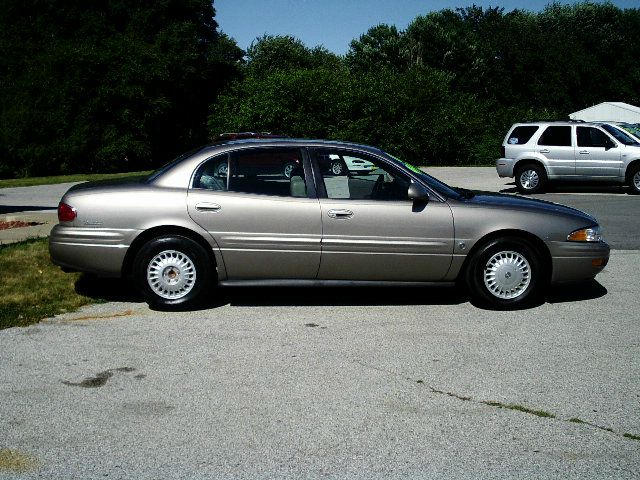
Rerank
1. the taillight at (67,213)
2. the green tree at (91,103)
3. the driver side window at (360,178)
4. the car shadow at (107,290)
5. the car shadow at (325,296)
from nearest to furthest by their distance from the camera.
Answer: the taillight at (67,213) < the driver side window at (360,178) < the car shadow at (325,296) < the car shadow at (107,290) < the green tree at (91,103)

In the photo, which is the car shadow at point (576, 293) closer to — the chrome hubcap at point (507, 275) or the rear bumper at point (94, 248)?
the chrome hubcap at point (507, 275)

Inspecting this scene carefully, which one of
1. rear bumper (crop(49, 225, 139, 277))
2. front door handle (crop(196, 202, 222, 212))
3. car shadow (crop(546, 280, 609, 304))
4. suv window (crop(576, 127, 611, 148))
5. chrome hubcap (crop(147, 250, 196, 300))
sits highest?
suv window (crop(576, 127, 611, 148))

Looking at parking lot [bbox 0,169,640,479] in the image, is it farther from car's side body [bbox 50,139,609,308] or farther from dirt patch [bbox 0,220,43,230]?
dirt patch [bbox 0,220,43,230]

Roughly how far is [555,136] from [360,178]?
44.4 feet

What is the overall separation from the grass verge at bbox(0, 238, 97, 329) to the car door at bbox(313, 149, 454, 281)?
2.40 m

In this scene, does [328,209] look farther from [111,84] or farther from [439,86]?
[439,86]

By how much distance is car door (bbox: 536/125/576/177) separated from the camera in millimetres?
19234

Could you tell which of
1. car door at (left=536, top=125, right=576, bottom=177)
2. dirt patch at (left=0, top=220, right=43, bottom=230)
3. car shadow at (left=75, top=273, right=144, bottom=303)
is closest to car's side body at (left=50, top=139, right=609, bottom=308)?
car shadow at (left=75, top=273, right=144, bottom=303)

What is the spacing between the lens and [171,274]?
7.07 metres

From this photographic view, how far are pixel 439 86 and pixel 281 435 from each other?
32.3 m

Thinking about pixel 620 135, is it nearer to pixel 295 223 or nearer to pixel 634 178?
pixel 634 178

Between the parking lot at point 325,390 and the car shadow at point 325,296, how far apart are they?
1.9 inches

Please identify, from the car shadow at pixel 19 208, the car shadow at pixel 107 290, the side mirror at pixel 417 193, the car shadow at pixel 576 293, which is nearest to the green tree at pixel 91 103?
the car shadow at pixel 19 208

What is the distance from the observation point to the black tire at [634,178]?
62.9 feet
